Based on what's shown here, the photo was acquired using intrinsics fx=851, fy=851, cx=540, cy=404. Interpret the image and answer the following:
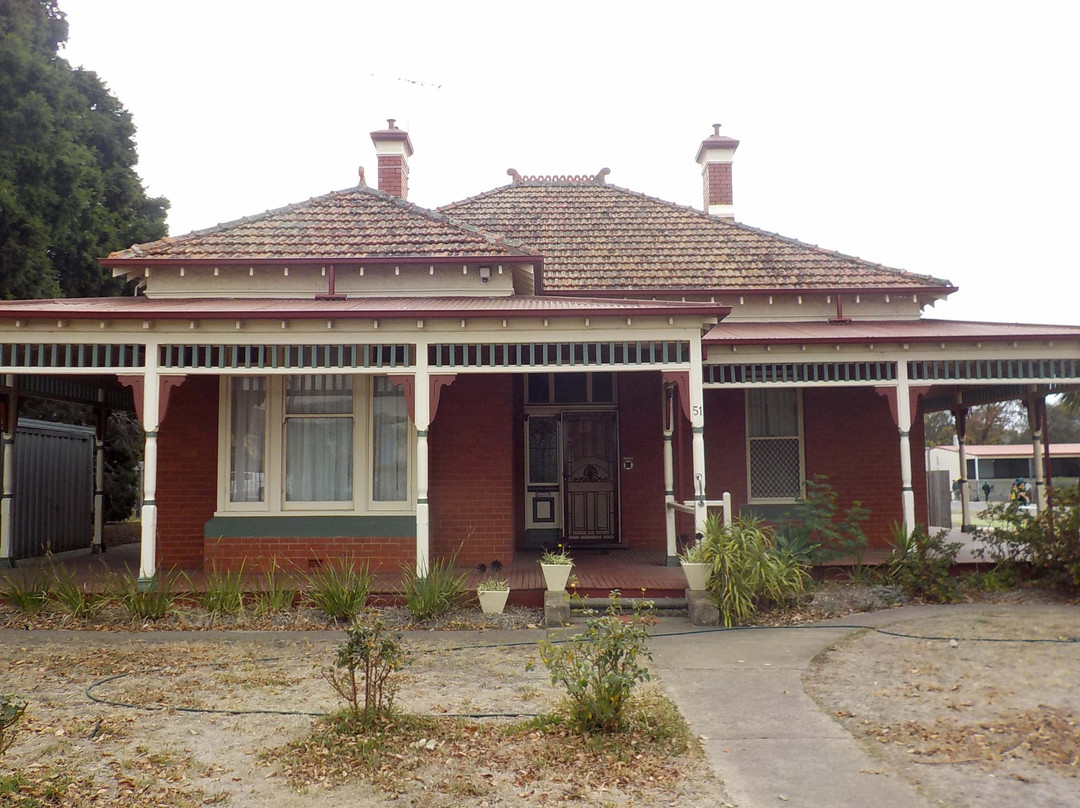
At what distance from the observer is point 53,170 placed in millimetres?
18219

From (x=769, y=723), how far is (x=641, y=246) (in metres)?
11.1

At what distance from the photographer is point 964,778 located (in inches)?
189

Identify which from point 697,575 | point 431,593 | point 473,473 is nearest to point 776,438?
point 697,575

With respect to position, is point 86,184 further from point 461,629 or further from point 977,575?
point 977,575

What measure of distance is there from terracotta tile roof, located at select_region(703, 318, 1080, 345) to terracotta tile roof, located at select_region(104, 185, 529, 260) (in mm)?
3281

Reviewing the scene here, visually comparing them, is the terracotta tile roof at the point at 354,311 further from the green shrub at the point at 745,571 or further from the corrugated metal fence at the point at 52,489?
the corrugated metal fence at the point at 52,489

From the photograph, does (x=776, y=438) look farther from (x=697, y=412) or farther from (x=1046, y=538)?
(x=1046, y=538)

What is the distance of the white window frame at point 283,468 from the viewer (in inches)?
436

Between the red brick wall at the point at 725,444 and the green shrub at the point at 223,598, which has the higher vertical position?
the red brick wall at the point at 725,444

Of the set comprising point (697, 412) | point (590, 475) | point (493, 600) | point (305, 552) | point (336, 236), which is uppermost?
point (336, 236)

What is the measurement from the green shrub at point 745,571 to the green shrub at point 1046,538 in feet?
10.0

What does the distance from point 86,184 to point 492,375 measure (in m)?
13.4

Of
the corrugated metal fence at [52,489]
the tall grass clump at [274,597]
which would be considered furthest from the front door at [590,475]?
the corrugated metal fence at [52,489]

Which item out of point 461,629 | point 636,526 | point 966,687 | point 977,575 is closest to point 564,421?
point 636,526
